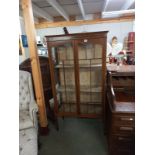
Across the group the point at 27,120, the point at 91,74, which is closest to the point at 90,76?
the point at 91,74

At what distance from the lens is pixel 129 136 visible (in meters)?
1.63

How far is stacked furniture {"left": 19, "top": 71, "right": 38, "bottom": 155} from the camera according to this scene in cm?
146

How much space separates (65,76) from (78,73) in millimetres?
346

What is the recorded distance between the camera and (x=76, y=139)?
2189 mm

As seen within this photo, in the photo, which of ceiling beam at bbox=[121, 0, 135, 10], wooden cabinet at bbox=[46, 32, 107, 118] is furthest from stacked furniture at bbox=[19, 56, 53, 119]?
ceiling beam at bbox=[121, 0, 135, 10]

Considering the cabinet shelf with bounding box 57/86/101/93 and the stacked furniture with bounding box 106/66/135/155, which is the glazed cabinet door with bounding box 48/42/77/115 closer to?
the cabinet shelf with bounding box 57/86/101/93

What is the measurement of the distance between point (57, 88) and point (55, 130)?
0.77 m

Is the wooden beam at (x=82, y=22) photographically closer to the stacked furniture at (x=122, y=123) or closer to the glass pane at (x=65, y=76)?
the glass pane at (x=65, y=76)

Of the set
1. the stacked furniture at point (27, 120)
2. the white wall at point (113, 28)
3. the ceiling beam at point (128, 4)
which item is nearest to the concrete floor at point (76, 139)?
the stacked furniture at point (27, 120)

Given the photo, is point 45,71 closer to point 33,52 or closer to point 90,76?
point 33,52

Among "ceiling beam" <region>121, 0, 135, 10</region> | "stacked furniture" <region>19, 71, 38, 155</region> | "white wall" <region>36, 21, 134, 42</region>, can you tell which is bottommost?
"stacked furniture" <region>19, 71, 38, 155</region>

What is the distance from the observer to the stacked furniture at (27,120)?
4.80 feet
